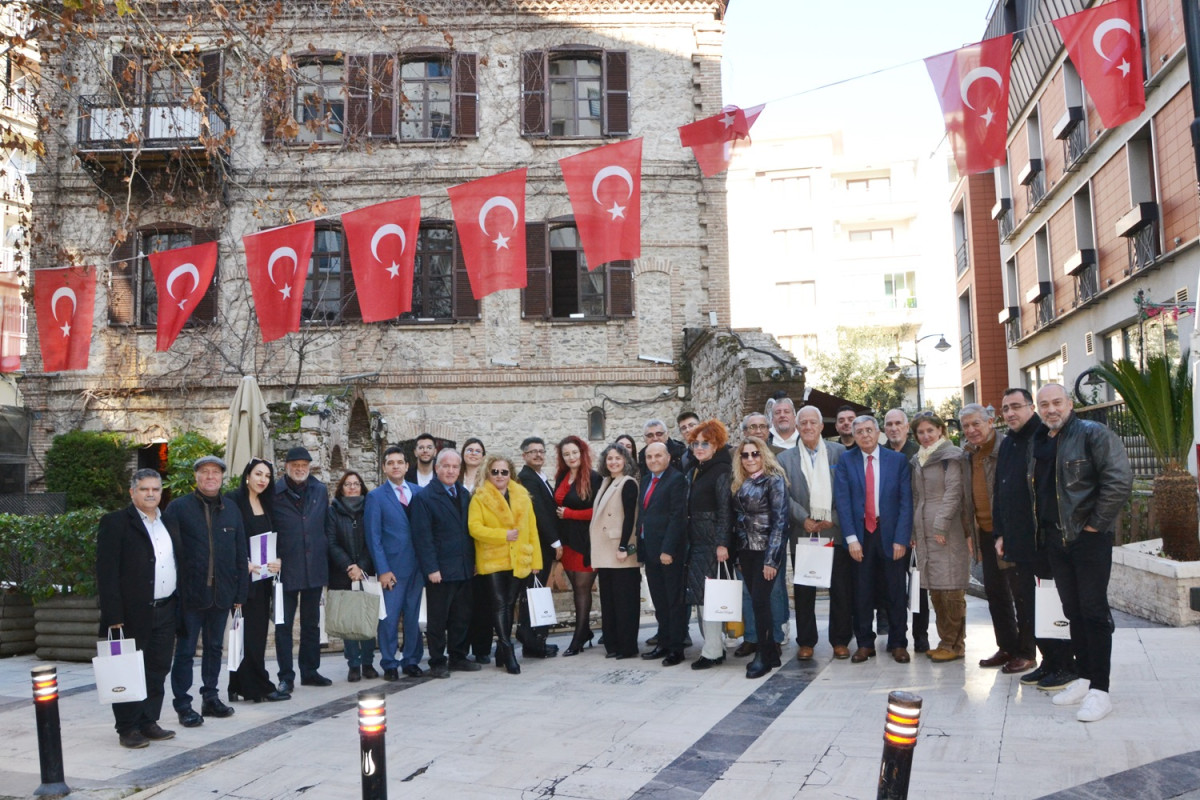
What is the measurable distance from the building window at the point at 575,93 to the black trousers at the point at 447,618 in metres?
11.5

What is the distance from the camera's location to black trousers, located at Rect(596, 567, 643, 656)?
7684 millimetres

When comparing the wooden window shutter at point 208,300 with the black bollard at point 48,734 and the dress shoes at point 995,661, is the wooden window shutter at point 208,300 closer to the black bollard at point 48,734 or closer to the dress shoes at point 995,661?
the black bollard at point 48,734

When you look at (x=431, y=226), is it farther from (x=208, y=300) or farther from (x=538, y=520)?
(x=538, y=520)

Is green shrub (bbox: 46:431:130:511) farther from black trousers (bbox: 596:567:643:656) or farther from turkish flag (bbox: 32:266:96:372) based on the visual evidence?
black trousers (bbox: 596:567:643:656)

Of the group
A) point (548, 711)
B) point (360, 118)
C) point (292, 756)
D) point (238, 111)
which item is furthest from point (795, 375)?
point (238, 111)

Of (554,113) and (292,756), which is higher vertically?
(554,113)

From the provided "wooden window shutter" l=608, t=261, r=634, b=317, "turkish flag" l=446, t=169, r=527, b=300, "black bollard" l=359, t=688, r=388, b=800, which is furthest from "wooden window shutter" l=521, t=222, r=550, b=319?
"black bollard" l=359, t=688, r=388, b=800

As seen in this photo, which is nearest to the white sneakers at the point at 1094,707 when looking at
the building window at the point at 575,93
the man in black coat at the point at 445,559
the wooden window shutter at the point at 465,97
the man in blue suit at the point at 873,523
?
the man in blue suit at the point at 873,523

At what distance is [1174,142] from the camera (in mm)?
15859

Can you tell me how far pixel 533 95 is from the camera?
17469 mm

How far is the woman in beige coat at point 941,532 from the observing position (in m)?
6.68

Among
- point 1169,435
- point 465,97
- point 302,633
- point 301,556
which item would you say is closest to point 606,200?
point 301,556

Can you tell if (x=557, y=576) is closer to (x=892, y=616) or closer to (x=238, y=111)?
(x=892, y=616)

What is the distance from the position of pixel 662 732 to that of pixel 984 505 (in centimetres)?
277
